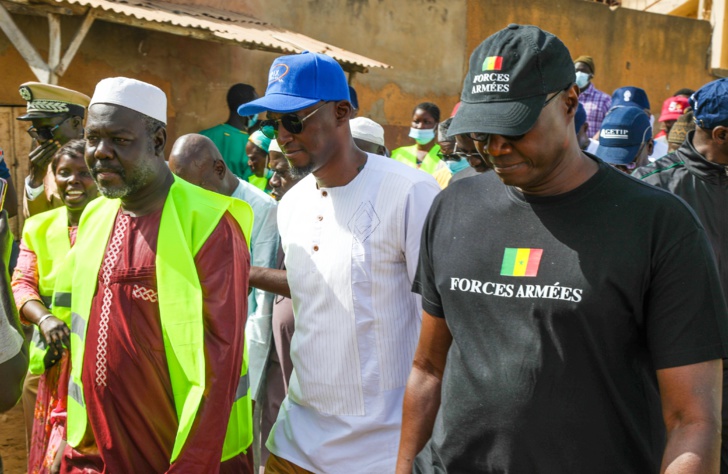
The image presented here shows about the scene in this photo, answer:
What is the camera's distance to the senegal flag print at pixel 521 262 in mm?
2342

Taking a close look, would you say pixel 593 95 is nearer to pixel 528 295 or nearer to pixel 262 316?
pixel 262 316

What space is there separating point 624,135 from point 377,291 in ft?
9.76

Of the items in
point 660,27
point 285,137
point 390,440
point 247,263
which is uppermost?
point 660,27

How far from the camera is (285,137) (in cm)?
379

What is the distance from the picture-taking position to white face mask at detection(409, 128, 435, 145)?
9938 mm

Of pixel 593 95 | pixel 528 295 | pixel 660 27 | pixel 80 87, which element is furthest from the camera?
pixel 660 27

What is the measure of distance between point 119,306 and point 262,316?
6.41 ft

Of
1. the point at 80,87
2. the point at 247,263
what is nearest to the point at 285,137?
the point at 247,263

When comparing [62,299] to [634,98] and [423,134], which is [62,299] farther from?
[634,98]

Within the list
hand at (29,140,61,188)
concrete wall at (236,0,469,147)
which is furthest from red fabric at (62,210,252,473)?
concrete wall at (236,0,469,147)

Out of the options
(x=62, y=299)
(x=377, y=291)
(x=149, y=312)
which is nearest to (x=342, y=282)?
(x=377, y=291)

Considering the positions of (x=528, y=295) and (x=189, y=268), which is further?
(x=189, y=268)

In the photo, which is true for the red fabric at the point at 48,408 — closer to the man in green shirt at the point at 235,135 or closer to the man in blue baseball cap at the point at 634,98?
the man in green shirt at the point at 235,135

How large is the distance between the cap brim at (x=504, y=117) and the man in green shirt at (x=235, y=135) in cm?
698
